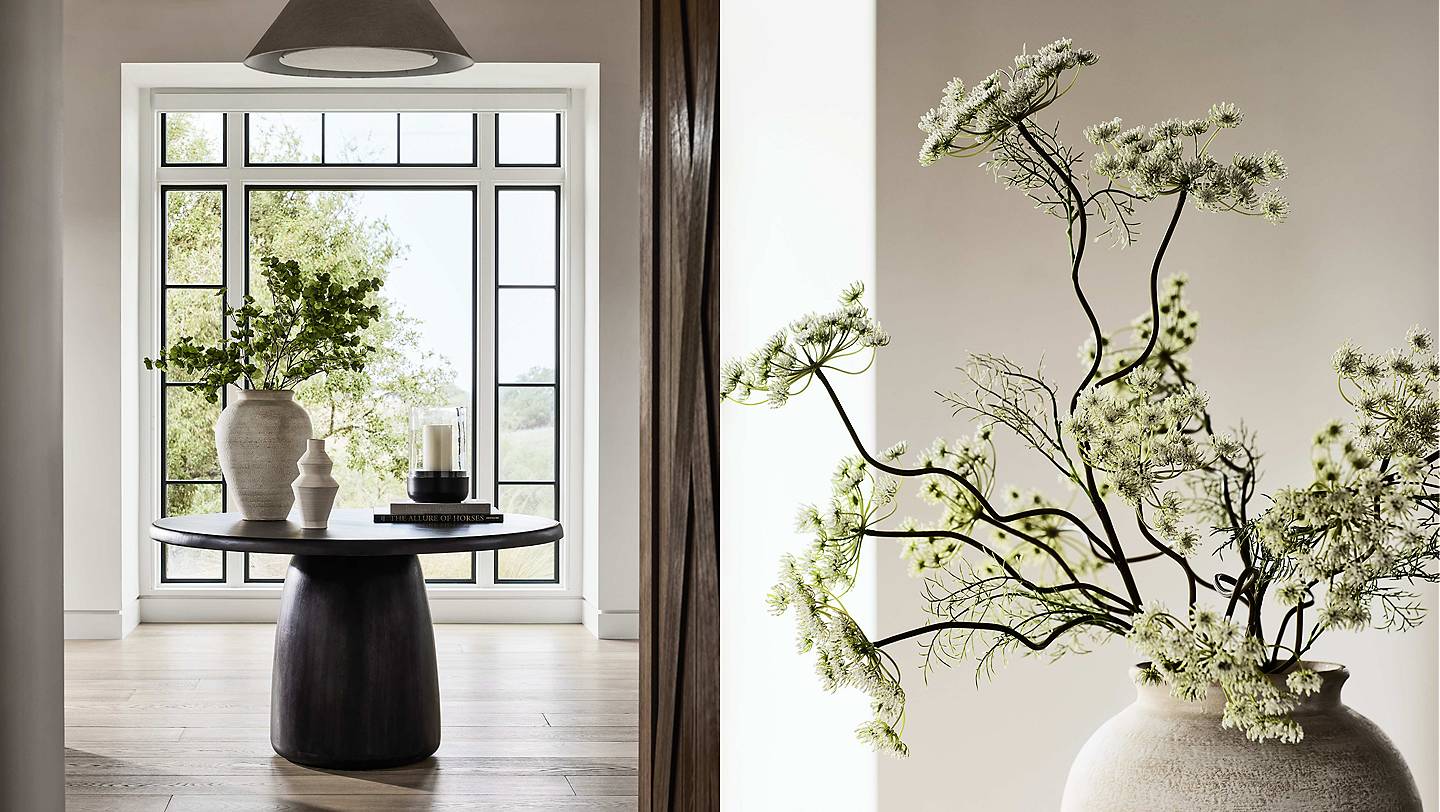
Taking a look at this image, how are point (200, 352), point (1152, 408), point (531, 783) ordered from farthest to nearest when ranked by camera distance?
point (200, 352) → point (531, 783) → point (1152, 408)

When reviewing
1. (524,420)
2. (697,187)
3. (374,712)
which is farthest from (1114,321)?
(524,420)

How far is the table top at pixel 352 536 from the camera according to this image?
10.3 ft

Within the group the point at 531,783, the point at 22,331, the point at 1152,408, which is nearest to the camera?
the point at 1152,408

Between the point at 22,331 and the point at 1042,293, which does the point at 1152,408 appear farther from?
the point at 22,331

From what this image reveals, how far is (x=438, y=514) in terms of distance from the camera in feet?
11.9

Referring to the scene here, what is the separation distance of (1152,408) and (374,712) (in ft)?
10.1

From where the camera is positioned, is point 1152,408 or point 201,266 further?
point 201,266

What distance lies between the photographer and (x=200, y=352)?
11.9ft

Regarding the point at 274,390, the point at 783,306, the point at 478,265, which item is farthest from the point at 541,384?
the point at 783,306

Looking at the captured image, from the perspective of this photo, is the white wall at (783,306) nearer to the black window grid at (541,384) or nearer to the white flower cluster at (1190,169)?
the white flower cluster at (1190,169)

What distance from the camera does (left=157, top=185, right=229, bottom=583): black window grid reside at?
5863mm

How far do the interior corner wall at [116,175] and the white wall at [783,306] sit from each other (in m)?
3.67

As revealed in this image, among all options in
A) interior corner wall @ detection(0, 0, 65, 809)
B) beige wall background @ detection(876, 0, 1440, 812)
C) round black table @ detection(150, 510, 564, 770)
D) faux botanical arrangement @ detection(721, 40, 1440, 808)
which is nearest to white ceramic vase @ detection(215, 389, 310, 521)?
round black table @ detection(150, 510, 564, 770)

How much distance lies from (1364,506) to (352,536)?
2.89m
